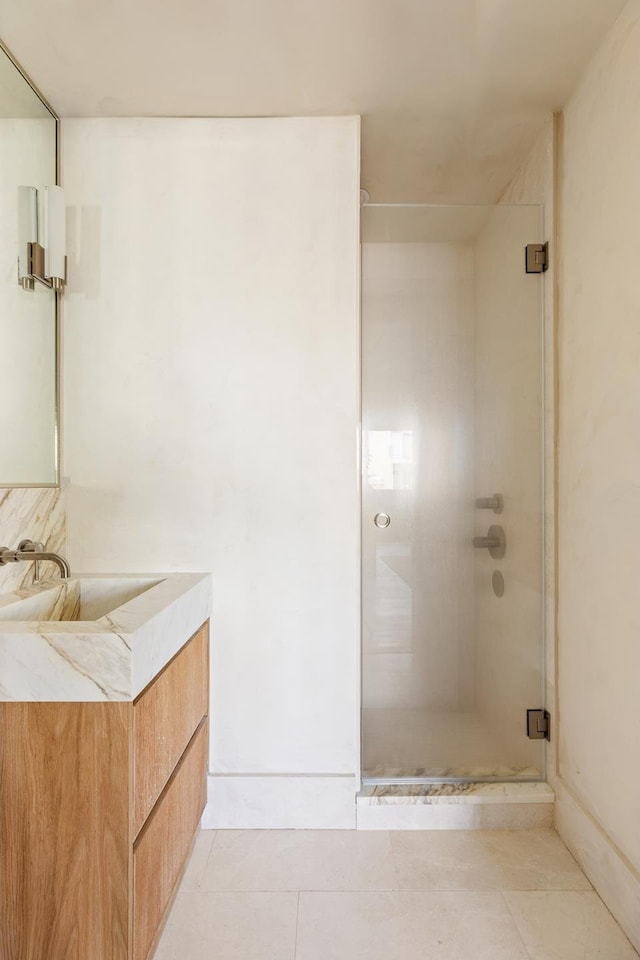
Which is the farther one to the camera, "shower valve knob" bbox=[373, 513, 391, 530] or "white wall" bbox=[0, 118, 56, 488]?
"shower valve knob" bbox=[373, 513, 391, 530]

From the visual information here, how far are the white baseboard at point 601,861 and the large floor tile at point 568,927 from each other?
0.03 m

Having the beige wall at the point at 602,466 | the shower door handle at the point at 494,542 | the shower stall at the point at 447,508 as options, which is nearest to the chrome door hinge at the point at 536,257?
the shower stall at the point at 447,508

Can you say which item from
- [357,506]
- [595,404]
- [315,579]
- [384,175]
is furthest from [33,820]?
[384,175]

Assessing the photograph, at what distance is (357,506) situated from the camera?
2.02 meters

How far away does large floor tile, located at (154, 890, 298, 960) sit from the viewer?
146cm

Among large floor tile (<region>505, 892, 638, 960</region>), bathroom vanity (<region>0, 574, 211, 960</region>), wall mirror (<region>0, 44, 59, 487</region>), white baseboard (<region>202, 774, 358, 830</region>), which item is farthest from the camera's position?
white baseboard (<region>202, 774, 358, 830</region>)

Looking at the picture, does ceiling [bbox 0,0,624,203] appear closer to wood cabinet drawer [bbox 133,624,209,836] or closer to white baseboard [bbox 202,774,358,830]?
wood cabinet drawer [bbox 133,624,209,836]

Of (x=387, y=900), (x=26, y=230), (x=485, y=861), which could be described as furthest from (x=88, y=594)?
(x=485, y=861)

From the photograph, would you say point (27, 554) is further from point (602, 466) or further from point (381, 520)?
point (602, 466)

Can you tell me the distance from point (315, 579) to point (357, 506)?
273mm

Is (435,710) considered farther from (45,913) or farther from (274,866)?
(45,913)

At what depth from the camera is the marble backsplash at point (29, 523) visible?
1684mm

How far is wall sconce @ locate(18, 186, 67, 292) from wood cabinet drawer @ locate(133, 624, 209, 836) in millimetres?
1165

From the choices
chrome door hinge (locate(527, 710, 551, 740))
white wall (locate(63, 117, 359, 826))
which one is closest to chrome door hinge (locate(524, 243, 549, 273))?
white wall (locate(63, 117, 359, 826))
